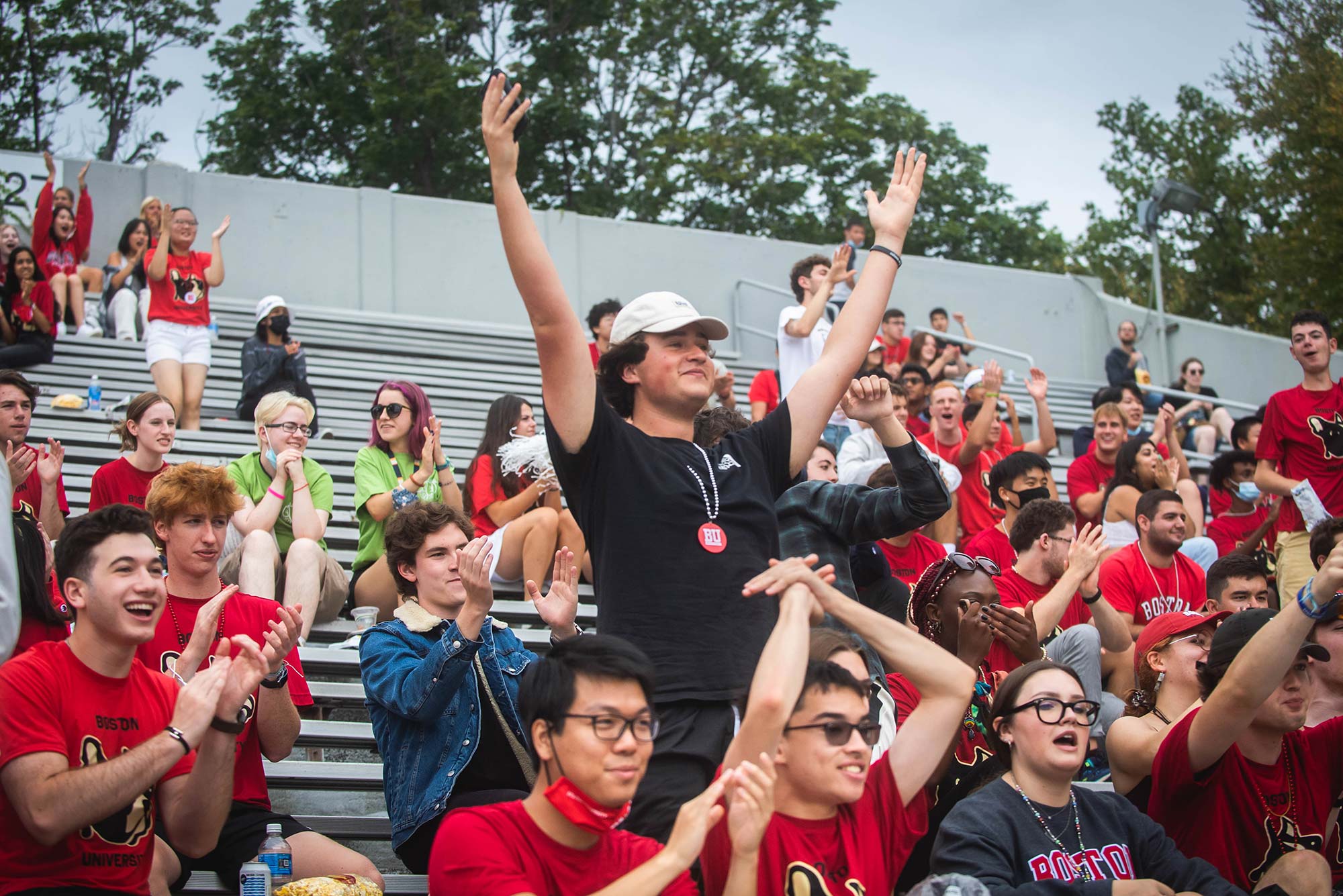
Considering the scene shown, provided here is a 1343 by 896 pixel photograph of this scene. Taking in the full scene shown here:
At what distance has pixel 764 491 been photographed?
3.14 m

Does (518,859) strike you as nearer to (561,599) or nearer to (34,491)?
(561,599)

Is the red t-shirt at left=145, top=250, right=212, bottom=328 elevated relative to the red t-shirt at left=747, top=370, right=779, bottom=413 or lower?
elevated

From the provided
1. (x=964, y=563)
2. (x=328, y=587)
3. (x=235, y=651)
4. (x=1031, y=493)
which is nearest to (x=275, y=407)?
(x=328, y=587)

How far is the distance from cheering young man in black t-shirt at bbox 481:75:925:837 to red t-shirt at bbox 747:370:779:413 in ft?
20.3

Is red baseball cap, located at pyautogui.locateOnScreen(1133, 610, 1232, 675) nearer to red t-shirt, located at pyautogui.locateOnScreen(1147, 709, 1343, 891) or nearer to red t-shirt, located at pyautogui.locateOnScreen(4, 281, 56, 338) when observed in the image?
red t-shirt, located at pyautogui.locateOnScreen(1147, 709, 1343, 891)

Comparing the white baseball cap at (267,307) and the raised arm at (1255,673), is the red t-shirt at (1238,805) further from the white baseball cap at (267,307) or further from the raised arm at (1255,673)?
the white baseball cap at (267,307)

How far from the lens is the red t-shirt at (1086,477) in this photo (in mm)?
8523

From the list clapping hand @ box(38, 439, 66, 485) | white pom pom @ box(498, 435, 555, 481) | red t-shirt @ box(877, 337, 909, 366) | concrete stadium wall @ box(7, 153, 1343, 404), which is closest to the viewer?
clapping hand @ box(38, 439, 66, 485)

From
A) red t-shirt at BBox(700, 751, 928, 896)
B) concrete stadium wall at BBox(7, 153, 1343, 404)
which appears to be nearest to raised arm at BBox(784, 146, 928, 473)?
red t-shirt at BBox(700, 751, 928, 896)

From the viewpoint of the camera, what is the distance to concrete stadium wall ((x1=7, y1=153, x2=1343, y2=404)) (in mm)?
13945

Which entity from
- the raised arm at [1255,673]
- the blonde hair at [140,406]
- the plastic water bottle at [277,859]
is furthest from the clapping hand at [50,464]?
the raised arm at [1255,673]

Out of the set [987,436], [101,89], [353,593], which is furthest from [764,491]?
[101,89]

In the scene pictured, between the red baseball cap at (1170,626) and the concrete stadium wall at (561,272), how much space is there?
34.4 ft

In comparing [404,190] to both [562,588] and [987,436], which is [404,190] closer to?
[987,436]
